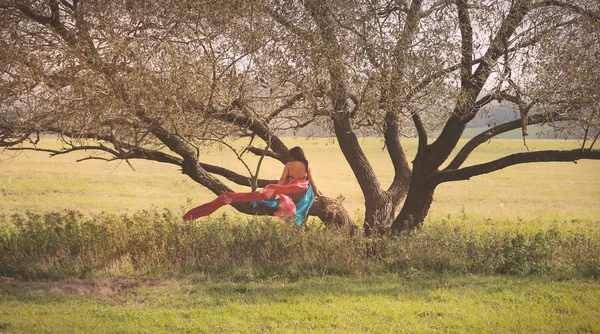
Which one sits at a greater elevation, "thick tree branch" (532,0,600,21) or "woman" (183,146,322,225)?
"thick tree branch" (532,0,600,21)

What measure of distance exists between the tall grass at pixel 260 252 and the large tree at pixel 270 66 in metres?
1.50

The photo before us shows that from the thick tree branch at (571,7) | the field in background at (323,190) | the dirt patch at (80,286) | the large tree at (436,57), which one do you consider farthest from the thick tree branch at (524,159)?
the dirt patch at (80,286)

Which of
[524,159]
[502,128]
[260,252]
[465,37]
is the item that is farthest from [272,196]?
[524,159]

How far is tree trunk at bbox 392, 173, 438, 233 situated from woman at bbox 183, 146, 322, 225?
235 centimetres

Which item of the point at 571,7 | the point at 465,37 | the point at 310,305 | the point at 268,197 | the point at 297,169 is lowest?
the point at 310,305

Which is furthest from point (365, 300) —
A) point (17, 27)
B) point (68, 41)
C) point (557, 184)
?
point (557, 184)

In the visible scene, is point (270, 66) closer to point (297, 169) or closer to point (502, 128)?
point (297, 169)

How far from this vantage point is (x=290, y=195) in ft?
42.4

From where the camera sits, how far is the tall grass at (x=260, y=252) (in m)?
11.1

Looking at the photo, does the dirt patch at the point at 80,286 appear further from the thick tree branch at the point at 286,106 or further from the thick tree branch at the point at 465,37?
the thick tree branch at the point at 465,37

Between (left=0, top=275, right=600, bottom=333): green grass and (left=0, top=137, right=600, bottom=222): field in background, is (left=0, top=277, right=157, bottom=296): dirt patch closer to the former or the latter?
(left=0, top=275, right=600, bottom=333): green grass

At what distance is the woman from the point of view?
12.1m

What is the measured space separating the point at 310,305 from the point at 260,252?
9.81ft

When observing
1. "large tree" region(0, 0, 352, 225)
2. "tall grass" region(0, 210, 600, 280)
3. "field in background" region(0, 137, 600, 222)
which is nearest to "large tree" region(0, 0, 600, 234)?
"large tree" region(0, 0, 352, 225)
